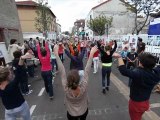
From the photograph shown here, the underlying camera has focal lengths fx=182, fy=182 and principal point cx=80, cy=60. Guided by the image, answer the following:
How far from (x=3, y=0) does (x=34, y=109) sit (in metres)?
12.7

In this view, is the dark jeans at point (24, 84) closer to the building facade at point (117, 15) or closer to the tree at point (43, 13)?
the tree at point (43, 13)

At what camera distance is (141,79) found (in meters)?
2.87

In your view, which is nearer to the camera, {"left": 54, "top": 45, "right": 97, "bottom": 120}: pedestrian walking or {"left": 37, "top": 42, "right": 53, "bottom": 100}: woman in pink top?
{"left": 54, "top": 45, "right": 97, "bottom": 120}: pedestrian walking

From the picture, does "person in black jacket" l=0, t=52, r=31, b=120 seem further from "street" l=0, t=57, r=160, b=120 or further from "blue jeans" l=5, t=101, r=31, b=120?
"street" l=0, t=57, r=160, b=120

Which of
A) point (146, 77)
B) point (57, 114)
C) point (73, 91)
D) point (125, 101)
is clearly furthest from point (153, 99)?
point (73, 91)

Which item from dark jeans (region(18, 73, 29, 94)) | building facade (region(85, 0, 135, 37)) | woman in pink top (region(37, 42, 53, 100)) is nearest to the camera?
woman in pink top (region(37, 42, 53, 100))

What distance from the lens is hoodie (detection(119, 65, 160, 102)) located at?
9.18 ft

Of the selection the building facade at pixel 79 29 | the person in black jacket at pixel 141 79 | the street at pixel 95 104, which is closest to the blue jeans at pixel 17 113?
the street at pixel 95 104

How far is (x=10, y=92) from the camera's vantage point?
3029 mm

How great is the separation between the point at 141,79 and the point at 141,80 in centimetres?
2

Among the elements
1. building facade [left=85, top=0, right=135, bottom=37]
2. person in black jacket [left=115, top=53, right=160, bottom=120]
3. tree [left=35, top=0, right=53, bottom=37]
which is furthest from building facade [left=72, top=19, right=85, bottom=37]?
person in black jacket [left=115, top=53, right=160, bottom=120]

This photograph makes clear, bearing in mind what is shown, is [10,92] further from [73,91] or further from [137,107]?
[137,107]

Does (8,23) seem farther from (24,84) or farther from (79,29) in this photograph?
(79,29)

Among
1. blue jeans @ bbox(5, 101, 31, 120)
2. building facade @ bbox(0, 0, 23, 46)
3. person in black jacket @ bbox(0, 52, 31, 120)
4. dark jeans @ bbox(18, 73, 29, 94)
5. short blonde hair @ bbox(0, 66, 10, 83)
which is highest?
building facade @ bbox(0, 0, 23, 46)
